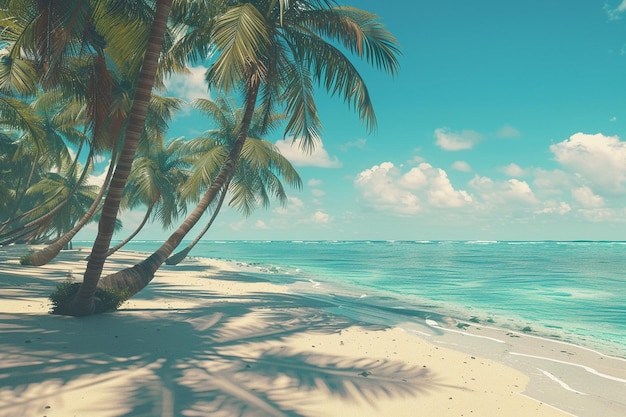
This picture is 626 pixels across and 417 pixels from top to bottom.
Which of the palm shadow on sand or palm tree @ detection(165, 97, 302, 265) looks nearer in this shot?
the palm shadow on sand

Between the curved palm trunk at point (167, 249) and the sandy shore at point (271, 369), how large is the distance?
0.64 metres

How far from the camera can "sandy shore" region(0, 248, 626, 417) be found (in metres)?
4.38

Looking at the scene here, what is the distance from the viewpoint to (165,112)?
19266 millimetres

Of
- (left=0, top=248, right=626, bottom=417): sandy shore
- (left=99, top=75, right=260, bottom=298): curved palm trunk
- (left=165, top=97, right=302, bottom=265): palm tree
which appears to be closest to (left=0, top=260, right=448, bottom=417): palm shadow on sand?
(left=0, top=248, right=626, bottom=417): sandy shore

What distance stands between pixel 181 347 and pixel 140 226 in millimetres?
25036

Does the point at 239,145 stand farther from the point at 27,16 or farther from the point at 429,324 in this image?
the point at 429,324

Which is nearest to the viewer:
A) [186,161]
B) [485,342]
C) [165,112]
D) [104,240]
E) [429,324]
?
[104,240]

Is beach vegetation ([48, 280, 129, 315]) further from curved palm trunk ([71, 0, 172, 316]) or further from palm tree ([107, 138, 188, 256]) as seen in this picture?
palm tree ([107, 138, 188, 256])

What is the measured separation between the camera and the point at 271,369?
566 cm

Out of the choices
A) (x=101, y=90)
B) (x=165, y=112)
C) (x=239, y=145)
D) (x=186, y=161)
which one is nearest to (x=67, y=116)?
(x=165, y=112)

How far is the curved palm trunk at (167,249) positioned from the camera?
9039mm

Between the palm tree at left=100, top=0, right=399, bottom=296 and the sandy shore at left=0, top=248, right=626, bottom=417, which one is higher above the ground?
the palm tree at left=100, top=0, right=399, bottom=296

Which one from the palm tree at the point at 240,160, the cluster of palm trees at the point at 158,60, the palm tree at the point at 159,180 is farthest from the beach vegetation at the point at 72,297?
the palm tree at the point at 159,180

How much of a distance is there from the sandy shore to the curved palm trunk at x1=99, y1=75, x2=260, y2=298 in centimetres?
64
